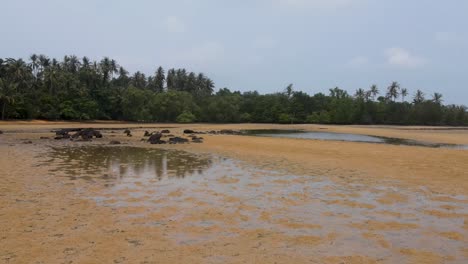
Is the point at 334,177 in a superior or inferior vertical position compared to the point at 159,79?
inferior

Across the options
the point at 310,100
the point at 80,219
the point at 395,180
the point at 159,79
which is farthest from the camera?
the point at 159,79

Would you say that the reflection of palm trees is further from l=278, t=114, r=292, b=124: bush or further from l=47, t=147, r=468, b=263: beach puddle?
l=278, t=114, r=292, b=124: bush

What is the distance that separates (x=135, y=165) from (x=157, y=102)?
83.3m

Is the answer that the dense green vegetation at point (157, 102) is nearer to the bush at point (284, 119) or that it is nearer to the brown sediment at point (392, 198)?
the bush at point (284, 119)

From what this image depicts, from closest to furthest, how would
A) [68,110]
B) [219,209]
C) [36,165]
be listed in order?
[219,209] < [36,165] < [68,110]

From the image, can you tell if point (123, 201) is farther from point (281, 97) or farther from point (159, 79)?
point (159, 79)

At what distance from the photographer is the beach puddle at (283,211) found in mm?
7594

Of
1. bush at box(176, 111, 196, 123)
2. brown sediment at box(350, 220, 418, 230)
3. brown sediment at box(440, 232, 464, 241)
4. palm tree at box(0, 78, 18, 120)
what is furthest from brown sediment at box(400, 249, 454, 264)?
bush at box(176, 111, 196, 123)

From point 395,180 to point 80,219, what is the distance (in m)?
11.4

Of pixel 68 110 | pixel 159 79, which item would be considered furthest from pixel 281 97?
pixel 68 110

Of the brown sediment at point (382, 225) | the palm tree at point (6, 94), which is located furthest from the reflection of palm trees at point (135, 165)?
the palm tree at point (6, 94)

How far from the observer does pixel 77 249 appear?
22.6 ft

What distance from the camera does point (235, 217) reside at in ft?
31.0

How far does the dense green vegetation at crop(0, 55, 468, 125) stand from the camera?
86562mm
